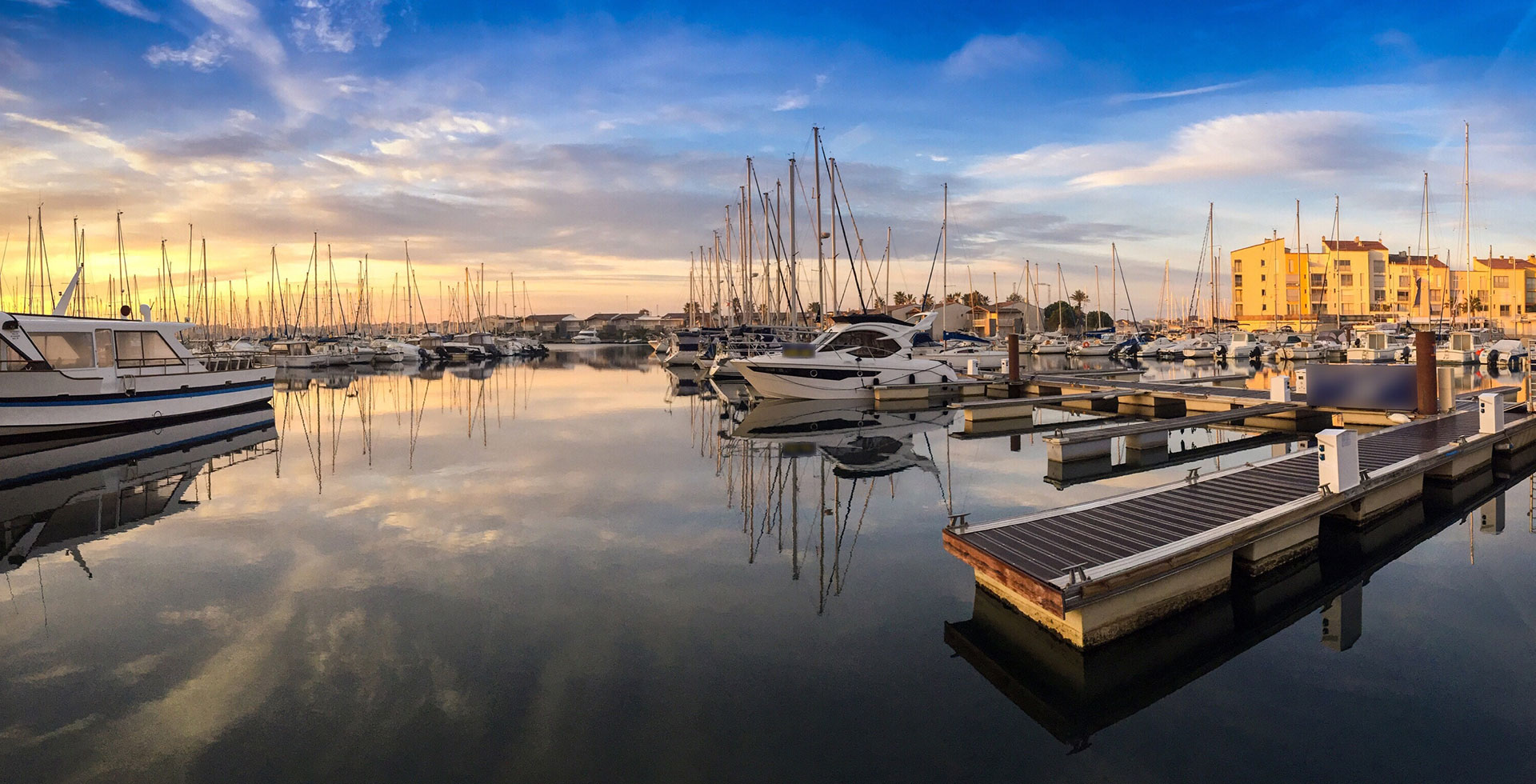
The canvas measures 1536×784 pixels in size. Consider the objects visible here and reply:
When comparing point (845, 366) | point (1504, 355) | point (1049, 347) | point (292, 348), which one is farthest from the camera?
point (1049, 347)

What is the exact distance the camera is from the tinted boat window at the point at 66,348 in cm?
2025

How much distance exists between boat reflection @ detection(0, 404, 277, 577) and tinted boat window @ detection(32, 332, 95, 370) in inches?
92.8

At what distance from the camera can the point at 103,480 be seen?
14.7 meters

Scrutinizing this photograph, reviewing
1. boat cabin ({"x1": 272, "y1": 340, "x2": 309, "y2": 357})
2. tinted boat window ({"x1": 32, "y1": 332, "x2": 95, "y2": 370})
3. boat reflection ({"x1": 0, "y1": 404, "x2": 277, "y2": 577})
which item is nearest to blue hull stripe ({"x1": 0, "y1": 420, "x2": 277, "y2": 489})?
boat reflection ({"x1": 0, "y1": 404, "x2": 277, "y2": 577})

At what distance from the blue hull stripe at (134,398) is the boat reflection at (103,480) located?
98cm

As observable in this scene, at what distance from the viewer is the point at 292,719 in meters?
5.54

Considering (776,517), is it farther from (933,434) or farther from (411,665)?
(933,434)

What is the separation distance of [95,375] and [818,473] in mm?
20513

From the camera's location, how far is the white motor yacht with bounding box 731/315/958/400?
89.2 feet

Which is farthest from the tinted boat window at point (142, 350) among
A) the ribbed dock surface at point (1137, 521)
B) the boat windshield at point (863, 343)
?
the ribbed dock surface at point (1137, 521)

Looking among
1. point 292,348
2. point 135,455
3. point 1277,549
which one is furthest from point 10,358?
point 292,348

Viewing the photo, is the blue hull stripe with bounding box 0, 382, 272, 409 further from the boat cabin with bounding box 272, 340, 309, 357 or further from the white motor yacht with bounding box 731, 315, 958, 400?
the boat cabin with bounding box 272, 340, 309, 357

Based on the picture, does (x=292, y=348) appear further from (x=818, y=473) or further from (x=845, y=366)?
(x=818, y=473)

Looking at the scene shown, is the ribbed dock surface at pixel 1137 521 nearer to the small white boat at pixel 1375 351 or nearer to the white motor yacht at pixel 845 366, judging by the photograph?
the white motor yacht at pixel 845 366
